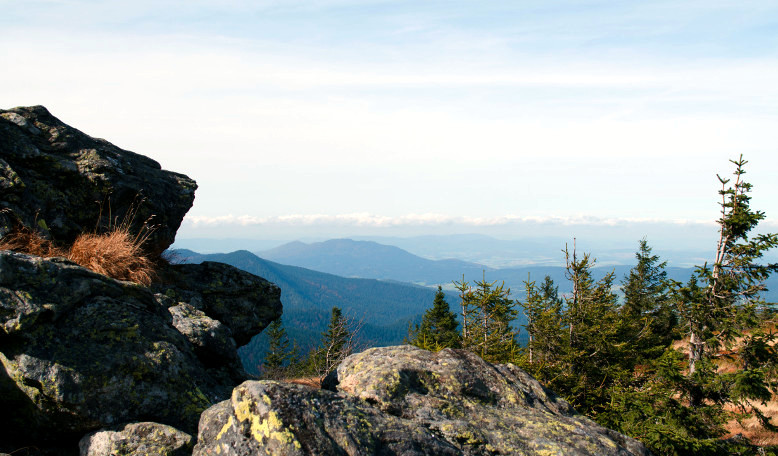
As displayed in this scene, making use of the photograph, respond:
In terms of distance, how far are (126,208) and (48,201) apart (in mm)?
1799

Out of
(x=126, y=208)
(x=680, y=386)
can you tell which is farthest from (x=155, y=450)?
(x=680, y=386)

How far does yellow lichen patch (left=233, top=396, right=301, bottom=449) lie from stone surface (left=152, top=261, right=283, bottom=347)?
21.1 ft

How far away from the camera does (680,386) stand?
46.0 feet

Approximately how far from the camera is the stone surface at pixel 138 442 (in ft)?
20.0

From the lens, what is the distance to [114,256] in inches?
396

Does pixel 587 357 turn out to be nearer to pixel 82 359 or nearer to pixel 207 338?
pixel 207 338

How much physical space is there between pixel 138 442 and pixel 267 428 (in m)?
2.45

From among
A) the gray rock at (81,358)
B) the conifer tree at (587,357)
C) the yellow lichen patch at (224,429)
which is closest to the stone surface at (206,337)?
the gray rock at (81,358)

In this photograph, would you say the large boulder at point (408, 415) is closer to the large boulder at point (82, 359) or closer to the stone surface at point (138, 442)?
the stone surface at point (138, 442)

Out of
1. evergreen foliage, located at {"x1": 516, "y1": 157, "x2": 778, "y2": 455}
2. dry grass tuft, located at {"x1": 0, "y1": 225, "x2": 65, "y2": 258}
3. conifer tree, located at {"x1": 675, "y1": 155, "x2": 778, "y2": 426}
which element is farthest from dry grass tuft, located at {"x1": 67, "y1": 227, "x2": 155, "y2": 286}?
conifer tree, located at {"x1": 675, "y1": 155, "x2": 778, "y2": 426}

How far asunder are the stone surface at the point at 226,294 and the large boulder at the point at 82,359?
3.31 meters

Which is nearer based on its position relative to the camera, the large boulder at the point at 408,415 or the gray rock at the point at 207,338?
the large boulder at the point at 408,415

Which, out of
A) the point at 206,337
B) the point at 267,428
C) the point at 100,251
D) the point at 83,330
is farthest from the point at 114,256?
the point at 267,428

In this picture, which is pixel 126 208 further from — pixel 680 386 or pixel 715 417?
pixel 715 417
